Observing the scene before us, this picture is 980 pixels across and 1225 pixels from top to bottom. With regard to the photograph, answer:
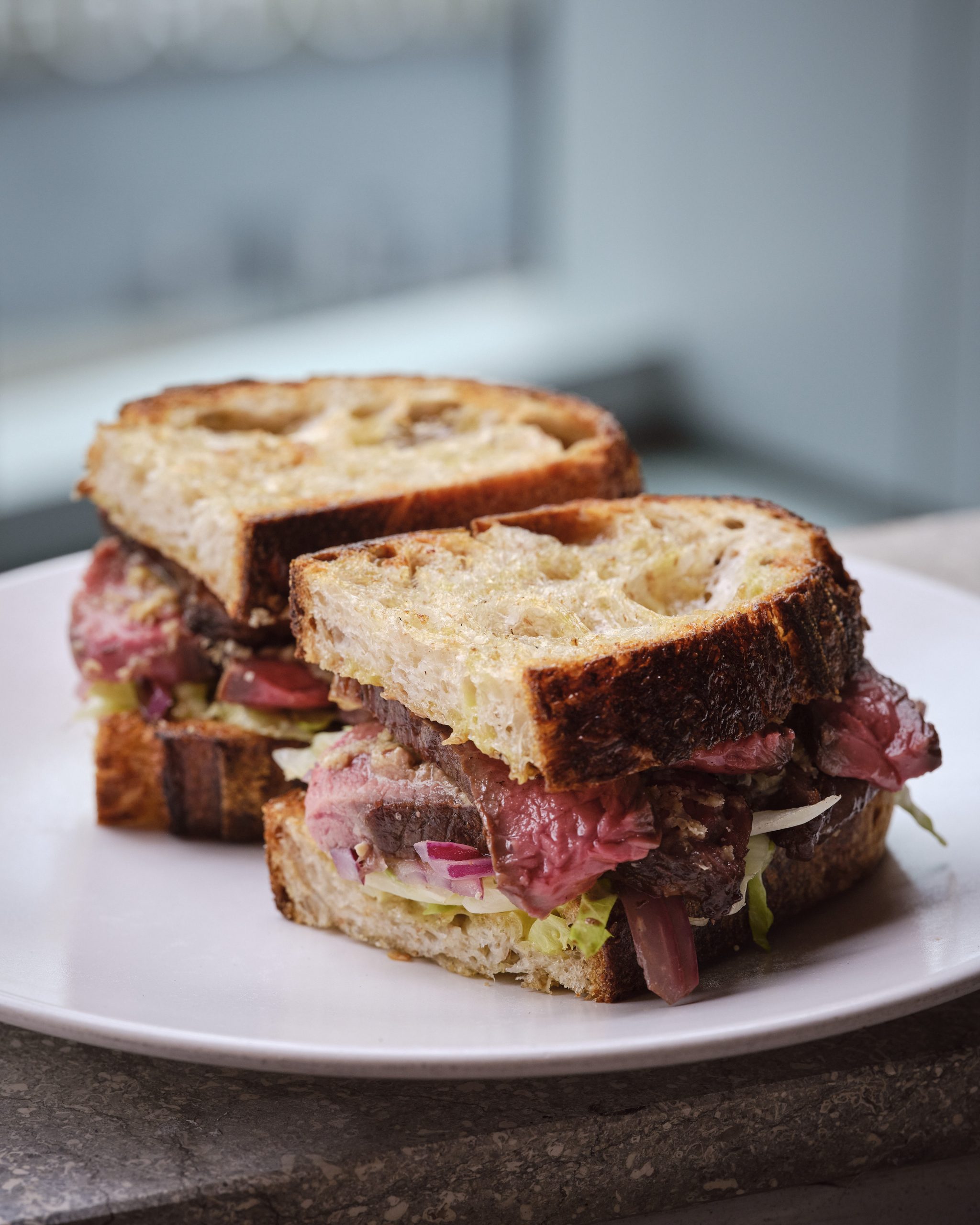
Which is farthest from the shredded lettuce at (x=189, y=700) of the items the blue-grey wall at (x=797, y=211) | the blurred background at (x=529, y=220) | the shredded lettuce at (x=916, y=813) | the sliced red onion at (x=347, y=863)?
the blue-grey wall at (x=797, y=211)

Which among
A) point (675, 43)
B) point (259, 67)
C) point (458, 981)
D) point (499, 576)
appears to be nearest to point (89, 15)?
point (259, 67)

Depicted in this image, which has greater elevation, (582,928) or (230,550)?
(230,550)

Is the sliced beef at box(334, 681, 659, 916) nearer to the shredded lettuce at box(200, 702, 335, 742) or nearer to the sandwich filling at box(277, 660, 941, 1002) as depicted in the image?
the sandwich filling at box(277, 660, 941, 1002)

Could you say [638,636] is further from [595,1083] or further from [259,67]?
[259,67]

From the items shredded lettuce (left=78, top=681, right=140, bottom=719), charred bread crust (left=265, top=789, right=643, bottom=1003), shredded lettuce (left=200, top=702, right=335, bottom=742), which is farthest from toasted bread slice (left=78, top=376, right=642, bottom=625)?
charred bread crust (left=265, top=789, right=643, bottom=1003)

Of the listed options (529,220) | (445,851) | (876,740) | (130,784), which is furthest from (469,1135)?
(529,220)

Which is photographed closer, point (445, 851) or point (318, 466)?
point (445, 851)

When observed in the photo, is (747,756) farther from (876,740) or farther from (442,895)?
(442,895)
